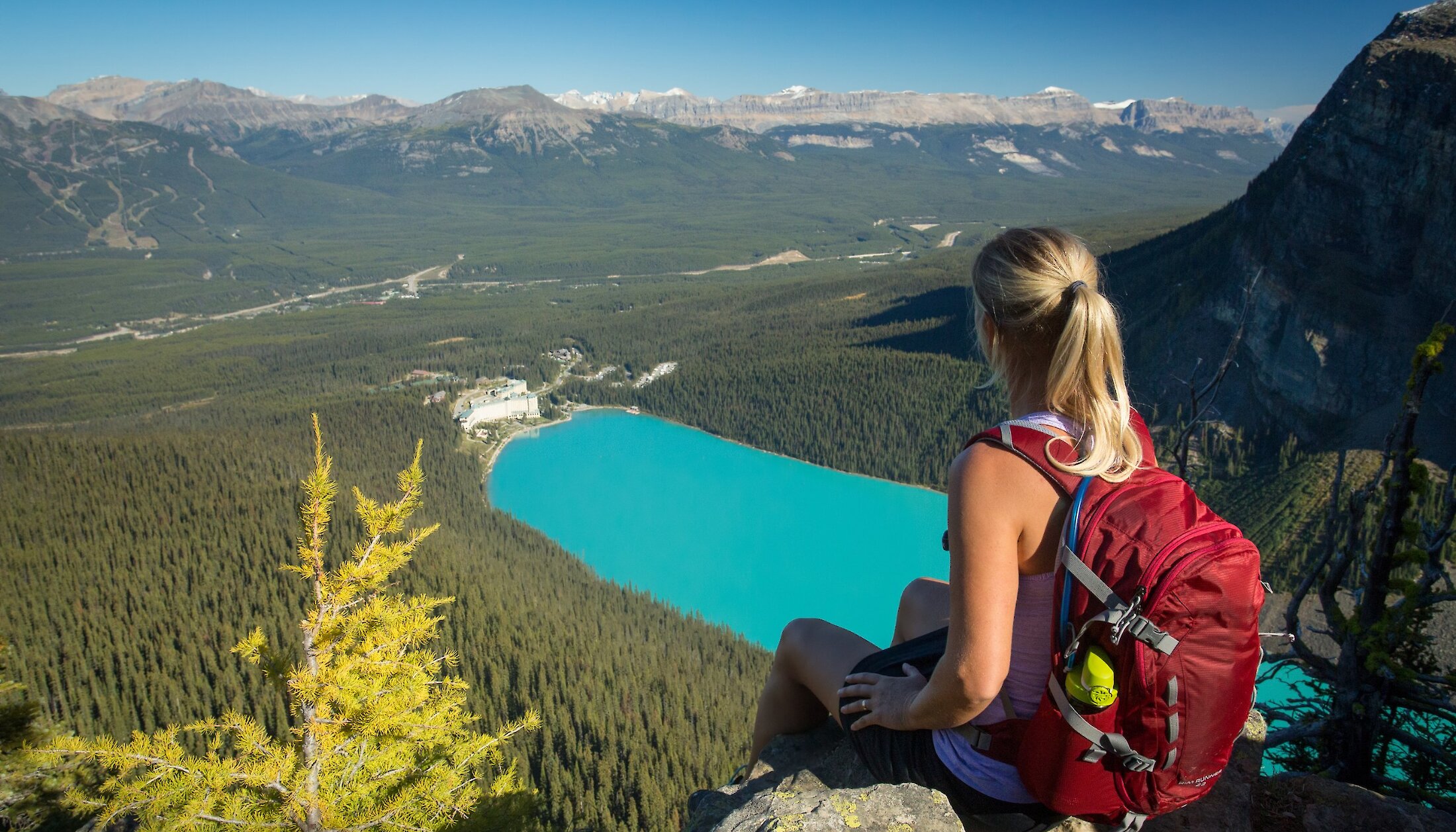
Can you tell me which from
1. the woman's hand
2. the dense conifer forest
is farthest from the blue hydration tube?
the dense conifer forest

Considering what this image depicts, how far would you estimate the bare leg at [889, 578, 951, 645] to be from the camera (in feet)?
14.1

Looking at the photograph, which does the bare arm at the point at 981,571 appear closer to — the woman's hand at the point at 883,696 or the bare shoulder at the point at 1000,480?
the bare shoulder at the point at 1000,480

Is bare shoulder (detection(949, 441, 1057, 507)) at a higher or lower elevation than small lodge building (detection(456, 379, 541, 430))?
higher

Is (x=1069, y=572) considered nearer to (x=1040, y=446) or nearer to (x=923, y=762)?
(x=1040, y=446)

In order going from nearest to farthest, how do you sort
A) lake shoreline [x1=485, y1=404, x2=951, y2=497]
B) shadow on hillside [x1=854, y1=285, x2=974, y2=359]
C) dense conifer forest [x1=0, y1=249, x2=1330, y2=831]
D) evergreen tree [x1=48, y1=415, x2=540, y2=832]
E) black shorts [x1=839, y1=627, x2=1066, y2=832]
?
1. black shorts [x1=839, y1=627, x2=1066, y2=832]
2. evergreen tree [x1=48, y1=415, x2=540, y2=832]
3. dense conifer forest [x1=0, y1=249, x2=1330, y2=831]
4. lake shoreline [x1=485, y1=404, x2=951, y2=497]
5. shadow on hillside [x1=854, y1=285, x2=974, y2=359]

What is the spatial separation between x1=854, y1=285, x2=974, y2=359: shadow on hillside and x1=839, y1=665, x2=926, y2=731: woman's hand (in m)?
62.2

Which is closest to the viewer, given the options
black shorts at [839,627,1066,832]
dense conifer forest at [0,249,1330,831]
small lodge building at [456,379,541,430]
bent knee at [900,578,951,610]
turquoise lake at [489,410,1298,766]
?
black shorts at [839,627,1066,832]

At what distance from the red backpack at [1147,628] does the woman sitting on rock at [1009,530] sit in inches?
4.1

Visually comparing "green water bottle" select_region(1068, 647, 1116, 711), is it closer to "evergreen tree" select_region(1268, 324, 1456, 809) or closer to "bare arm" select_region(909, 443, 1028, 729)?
"bare arm" select_region(909, 443, 1028, 729)

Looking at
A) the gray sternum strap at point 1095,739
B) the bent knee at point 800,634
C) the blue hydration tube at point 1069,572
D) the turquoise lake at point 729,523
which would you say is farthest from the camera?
the turquoise lake at point 729,523

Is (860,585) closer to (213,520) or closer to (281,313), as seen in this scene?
(213,520)

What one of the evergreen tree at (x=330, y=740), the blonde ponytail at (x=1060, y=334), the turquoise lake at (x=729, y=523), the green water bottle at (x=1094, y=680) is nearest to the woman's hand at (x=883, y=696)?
the green water bottle at (x=1094, y=680)

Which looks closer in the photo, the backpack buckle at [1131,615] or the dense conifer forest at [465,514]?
the backpack buckle at [1131,615]

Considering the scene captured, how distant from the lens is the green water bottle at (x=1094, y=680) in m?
2.55
